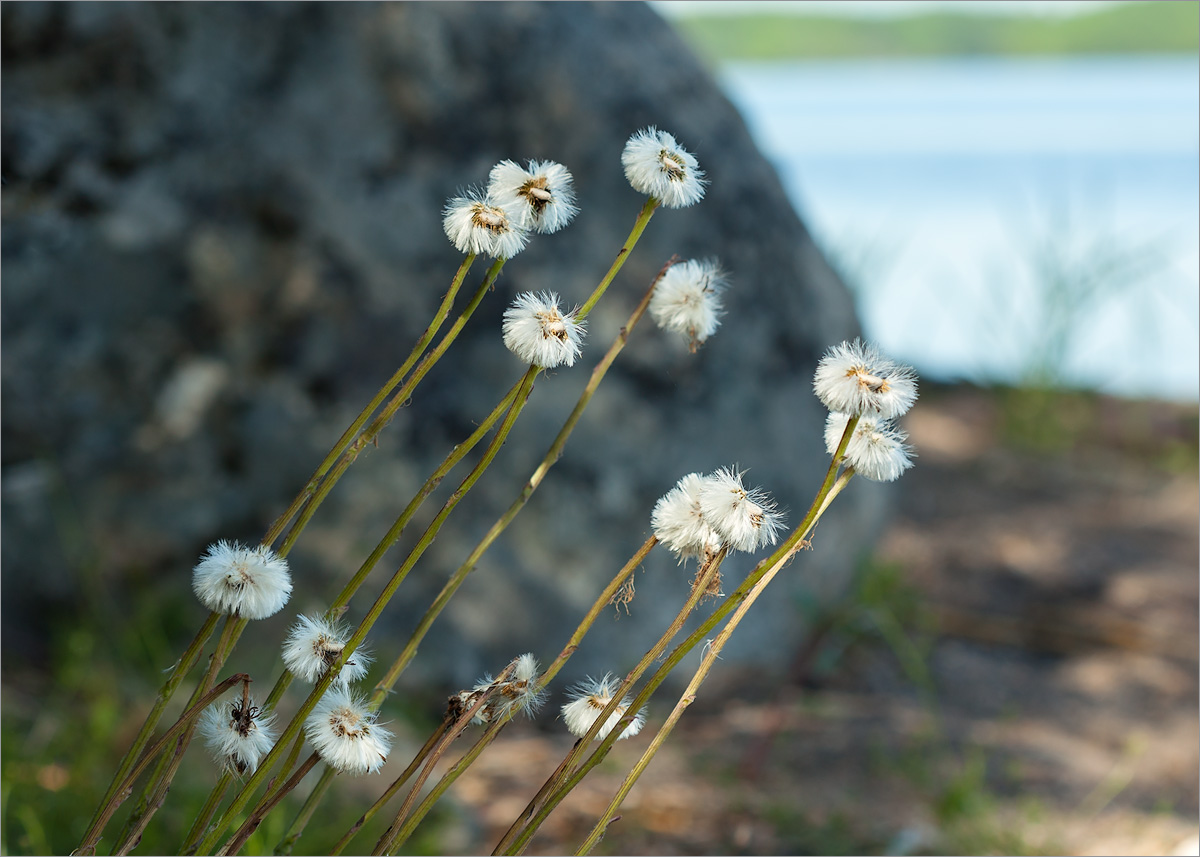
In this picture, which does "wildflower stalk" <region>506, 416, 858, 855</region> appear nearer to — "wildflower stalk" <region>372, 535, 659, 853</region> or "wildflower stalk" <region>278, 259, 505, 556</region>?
"wildflower stalk" <region>372, 535, 659, 853</region>

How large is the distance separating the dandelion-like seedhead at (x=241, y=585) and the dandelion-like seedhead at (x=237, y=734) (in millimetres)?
74

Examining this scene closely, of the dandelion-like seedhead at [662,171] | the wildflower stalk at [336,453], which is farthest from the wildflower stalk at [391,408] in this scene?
the dandelion-like seedhead at [662,171]

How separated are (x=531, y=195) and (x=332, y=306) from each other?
1503mm

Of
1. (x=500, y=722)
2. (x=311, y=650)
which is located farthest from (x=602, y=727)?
(x=311, y=650)

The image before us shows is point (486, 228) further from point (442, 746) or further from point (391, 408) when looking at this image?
point (442, 746)

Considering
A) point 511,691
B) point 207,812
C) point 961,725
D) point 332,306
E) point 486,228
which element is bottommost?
point 207,812

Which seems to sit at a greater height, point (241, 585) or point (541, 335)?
point (541, 335)

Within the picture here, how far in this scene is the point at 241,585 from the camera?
24.1 inches

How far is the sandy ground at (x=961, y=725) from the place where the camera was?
70.1 inches

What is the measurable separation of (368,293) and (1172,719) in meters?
2.06

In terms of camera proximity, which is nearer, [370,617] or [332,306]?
[370,617]

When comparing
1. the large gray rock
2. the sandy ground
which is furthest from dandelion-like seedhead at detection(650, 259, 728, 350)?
the large gray rock

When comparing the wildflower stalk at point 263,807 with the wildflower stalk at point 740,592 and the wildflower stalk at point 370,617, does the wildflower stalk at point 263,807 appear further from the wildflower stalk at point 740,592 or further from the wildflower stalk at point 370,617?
the wildflower stalk at point 740,592

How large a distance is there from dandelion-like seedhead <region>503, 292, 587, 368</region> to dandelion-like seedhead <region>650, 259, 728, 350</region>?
0.40ft
